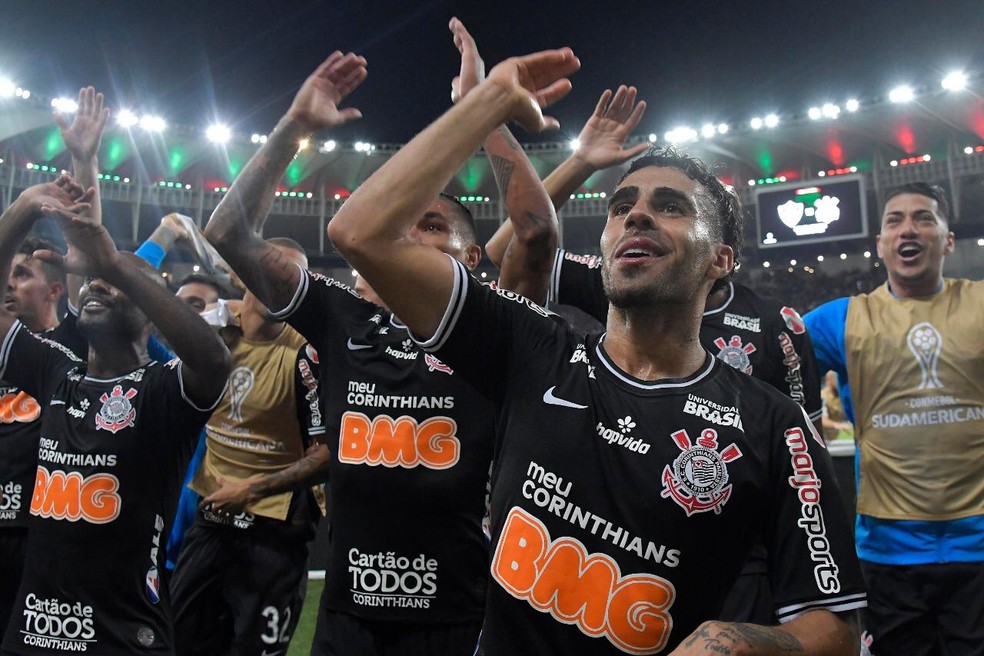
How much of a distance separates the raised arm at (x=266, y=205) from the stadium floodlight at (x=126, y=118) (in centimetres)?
2526

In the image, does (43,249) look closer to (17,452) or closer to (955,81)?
(17,452)

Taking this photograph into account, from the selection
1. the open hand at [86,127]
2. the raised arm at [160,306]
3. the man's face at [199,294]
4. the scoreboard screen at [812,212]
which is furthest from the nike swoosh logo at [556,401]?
the scoreboard screen at [812,212]

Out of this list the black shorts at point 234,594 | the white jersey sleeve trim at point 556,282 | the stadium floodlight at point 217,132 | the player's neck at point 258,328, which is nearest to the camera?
the white jersey sleeve trim at point 556,282

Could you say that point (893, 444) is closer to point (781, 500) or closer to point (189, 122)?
point (781, 500)

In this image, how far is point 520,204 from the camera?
2.51m

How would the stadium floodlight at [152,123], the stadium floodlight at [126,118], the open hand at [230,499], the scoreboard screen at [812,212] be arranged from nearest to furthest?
the open hand at [230,499] → the scoreboard screen at [812,212] → the stadium floodlight at [126,118] → the stadium floodlight at [152,123]

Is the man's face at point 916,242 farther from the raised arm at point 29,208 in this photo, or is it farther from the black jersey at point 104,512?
the raised arm at point 29,208

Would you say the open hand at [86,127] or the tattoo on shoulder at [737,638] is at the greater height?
the open hand at [86,127]

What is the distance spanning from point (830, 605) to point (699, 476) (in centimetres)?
36

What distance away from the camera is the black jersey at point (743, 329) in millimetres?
3207

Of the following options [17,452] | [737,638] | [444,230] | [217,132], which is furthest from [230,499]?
[217,132]

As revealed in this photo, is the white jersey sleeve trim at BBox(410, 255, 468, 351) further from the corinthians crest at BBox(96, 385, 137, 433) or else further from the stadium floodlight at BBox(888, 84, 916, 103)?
the stadium floodlight at BBox(888, 84, 916, 103)

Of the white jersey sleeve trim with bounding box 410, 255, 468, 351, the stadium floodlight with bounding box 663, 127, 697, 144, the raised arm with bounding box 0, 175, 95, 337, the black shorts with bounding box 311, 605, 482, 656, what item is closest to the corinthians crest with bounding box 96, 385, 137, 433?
the raised arm with bounding box 0, 175, 95, 337

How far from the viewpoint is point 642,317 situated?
190 centimetres
